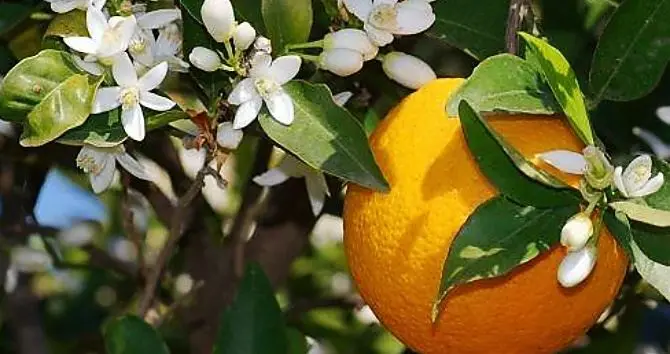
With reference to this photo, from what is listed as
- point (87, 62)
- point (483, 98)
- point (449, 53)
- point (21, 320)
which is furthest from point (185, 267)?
point (483, 98)

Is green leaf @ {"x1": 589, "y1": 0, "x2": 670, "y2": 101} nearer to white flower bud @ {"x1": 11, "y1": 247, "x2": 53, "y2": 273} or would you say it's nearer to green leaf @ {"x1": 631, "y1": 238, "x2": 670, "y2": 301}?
green leaf @ {"x1": 631, "y1": 238, "x2": 670, "y2": 301}

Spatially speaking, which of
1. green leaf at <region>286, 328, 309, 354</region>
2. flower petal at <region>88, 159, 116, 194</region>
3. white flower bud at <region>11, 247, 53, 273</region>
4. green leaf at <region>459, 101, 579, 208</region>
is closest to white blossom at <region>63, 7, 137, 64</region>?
flower petal at <region>88, 159, 116, 194</region>

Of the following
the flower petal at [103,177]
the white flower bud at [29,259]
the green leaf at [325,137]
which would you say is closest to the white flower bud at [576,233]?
the green leaf at [325,137]

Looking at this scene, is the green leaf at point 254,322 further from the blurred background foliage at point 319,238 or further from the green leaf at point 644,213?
the green leaf at point 644,213

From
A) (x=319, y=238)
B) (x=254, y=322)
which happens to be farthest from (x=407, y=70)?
(x=319, y=238)

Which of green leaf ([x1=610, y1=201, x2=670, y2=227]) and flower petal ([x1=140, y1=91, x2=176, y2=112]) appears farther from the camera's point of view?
flower petal ([x1=140, y1=91, x2=176, y2=112])
